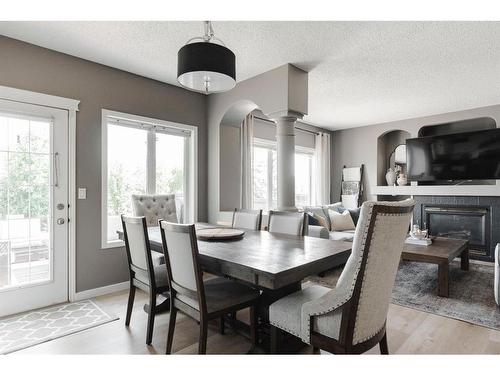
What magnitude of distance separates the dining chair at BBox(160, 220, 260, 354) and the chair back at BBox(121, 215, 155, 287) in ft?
0.88

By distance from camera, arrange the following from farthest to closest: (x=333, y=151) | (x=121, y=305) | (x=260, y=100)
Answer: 1. (x=333, y=151)
2. (x=260, y=100)
3. (x=121, y=305)

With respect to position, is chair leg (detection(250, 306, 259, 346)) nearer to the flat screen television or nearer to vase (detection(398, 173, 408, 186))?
the flat screen television

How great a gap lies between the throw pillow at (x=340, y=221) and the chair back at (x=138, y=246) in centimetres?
342

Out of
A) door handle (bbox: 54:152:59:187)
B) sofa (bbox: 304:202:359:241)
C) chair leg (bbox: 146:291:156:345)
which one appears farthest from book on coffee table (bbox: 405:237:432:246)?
door handle (bbox: 54:152:59:187)

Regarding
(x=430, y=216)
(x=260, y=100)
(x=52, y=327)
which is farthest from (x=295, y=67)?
(x=430, y=216)

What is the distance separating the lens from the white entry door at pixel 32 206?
2676mm

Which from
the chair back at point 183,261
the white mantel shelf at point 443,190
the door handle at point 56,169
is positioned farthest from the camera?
the white mantel shelf at point 443,190

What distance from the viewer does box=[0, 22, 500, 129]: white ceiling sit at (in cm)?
250

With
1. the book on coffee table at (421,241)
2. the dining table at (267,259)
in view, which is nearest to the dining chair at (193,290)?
the dining table at (267,259)

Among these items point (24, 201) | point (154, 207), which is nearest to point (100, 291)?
point (154, 207)

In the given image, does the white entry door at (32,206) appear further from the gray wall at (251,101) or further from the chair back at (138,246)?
the gray wall at (251,101)
